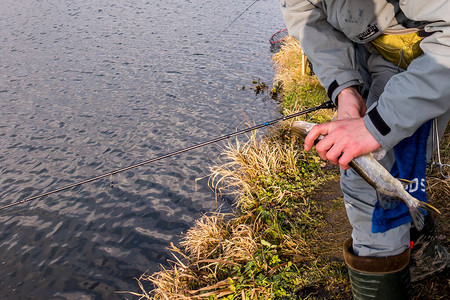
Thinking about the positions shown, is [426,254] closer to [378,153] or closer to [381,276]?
[381,276]

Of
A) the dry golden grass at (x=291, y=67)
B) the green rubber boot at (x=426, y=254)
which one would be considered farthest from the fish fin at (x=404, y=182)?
the dry golden grass at (x=291, y=67)

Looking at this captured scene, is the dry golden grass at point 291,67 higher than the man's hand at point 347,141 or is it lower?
lower

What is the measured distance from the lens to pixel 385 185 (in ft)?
7.23

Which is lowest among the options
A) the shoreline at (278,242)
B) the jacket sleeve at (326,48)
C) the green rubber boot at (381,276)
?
the shoreline at (278,242)

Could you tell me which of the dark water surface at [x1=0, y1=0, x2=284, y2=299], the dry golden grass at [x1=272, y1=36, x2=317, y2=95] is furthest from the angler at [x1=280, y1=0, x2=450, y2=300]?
the dry golden grass at [x1=272, y1=36, x2=317, y2=95]

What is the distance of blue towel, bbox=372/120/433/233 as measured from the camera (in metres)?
2.30

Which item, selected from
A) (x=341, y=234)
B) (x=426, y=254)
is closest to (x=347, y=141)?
(x=426, y=254)

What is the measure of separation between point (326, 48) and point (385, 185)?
4.00 ft

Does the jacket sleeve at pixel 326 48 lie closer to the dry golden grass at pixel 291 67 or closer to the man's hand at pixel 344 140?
the man's hand at pixel 344 140

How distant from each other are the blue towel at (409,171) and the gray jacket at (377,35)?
0.20 m

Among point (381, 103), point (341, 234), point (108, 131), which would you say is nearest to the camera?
point (381, 103)

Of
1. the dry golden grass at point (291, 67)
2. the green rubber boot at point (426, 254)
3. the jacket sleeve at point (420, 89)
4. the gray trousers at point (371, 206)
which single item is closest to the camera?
the jacket sleeve at point (420, 89)

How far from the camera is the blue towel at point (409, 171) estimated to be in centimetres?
230

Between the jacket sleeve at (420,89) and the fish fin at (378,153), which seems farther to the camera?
the fish fin at (378,153)
